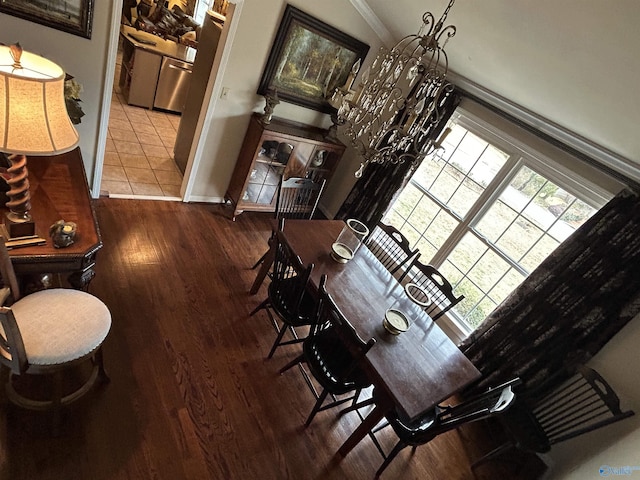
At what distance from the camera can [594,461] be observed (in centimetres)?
211

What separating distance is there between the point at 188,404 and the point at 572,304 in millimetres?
2494

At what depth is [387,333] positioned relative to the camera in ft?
7.01

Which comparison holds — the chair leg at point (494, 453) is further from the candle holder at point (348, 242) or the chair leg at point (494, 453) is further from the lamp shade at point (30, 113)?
the lamp shade at point (30, 113)

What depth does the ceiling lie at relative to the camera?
62.9 inches

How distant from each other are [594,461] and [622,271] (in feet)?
3.70

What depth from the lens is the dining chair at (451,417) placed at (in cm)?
183

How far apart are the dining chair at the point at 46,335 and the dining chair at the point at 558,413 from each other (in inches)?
97.9

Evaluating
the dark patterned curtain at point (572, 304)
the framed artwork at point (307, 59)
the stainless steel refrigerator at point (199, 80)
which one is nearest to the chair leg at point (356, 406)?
the dark patterned curtain at point (572, 304)

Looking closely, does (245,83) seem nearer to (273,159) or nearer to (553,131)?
(273,159)

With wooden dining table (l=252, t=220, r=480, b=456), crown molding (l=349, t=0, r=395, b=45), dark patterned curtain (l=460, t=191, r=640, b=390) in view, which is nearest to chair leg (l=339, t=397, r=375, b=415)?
wooden dining table (l=252, t=220, r=480, b=456)

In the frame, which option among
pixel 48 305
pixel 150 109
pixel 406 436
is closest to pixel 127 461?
pixel 48 305

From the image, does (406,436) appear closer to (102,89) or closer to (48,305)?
(48,305)

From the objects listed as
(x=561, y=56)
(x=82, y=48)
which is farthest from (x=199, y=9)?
(x=561, y=56)

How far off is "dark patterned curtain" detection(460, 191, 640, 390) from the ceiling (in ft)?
1.43
